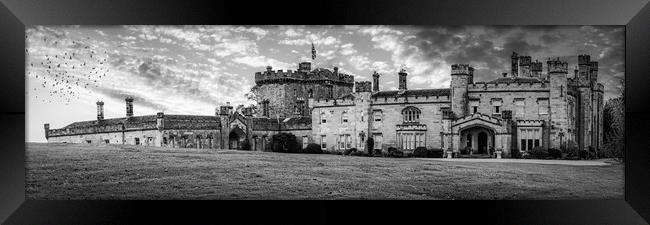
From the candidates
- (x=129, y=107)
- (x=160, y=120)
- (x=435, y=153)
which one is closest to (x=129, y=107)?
(x=129, y=107)

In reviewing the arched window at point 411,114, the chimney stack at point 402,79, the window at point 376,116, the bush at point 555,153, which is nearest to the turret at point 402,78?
the chimney stack at point 402,79

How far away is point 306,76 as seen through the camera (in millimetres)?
16875

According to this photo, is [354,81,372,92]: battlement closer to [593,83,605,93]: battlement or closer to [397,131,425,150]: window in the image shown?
[397,131,425,150]: window

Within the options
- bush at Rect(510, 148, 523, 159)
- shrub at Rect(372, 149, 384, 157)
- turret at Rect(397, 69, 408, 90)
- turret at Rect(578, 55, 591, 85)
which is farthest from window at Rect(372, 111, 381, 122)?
turret at Rect(578, 55, 591, 85)

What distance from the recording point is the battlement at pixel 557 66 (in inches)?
634

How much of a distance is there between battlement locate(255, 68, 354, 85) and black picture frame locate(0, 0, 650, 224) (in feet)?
5.60

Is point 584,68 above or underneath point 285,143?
above

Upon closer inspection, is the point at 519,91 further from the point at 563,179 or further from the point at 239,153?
the point at 239,153

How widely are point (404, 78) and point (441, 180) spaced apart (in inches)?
107

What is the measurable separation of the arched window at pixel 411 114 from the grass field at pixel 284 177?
1.14 m

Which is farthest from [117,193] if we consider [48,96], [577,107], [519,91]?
[577,107]

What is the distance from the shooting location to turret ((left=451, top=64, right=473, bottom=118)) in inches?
639

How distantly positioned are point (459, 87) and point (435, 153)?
1821 mm

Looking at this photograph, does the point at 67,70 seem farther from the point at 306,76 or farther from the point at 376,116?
the point at 376,116
